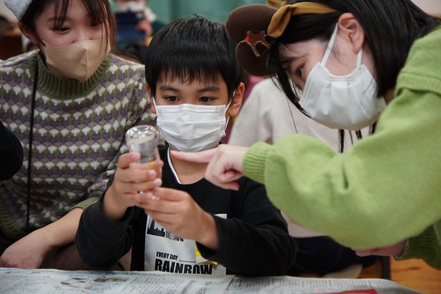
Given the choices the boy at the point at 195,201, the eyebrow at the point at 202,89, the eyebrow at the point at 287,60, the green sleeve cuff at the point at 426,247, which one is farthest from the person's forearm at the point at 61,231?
the green sleeve cuff at the point at 426,247

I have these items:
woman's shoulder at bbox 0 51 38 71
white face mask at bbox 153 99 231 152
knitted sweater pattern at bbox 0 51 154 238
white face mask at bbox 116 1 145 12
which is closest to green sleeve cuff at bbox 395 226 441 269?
white face mask at bbox 153 99 231 152

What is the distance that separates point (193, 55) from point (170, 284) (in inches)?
21.9

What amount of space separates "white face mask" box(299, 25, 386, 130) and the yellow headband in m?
0.06

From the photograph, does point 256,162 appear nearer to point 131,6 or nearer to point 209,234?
point 209,234

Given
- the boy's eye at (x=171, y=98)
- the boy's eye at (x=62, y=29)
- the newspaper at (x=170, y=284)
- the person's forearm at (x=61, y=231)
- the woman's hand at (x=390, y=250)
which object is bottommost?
the person's forearm at (x=61, y=231)

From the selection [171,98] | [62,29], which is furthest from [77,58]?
[171,98]

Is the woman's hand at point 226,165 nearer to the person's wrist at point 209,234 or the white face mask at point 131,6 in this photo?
the person's wrist at point 209,234

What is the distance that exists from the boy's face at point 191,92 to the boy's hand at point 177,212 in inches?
13.4

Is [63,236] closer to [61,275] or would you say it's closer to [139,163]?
[61,275]

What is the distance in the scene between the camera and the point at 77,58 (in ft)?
4.67

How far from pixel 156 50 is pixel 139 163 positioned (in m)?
0.48

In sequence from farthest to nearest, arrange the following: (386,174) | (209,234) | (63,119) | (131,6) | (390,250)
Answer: (131,6)
(63,119)
(390,250)
(209,234)
(386,174)

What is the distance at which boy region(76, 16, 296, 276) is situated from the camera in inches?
40.8

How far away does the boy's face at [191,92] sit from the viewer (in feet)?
4.02
